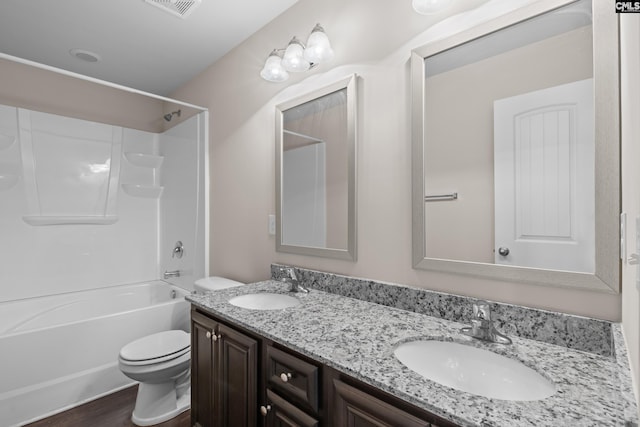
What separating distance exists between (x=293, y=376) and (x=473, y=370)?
1.80ft

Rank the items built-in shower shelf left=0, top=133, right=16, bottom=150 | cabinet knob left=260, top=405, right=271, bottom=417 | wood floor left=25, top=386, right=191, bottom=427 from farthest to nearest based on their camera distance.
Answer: built-in shower shelf left=0, top=133, right=16, bottom=150, wood floor left=25, top=386, right=191, bottom=427, cabinet knob left=260, top=405, right=271, bottom=417

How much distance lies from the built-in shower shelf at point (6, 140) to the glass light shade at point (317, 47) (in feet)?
8.29

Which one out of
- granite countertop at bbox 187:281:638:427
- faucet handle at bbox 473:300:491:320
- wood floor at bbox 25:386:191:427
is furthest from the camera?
wood floor at bbox 25:386:191:427

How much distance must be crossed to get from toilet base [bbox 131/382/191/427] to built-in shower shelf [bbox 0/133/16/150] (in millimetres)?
2137

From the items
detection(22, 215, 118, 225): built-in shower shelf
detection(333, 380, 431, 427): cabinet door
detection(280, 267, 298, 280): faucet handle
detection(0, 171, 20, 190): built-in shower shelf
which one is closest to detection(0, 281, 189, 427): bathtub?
detection(22, 215, 118, 225): built-in shower shelf

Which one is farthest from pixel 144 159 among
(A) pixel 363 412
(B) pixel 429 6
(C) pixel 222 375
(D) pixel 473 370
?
(D) pixel 473 370

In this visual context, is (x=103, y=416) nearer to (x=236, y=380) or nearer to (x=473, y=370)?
(x=236, y=380)

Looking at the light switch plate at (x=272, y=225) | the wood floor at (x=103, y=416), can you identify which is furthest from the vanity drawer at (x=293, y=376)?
the wood floor at (x=103, y=416)

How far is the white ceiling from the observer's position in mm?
1862

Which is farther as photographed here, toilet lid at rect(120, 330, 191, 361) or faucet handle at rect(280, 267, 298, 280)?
toilet lid at rect(120, 330, 191, 361)

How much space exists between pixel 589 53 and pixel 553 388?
929mm

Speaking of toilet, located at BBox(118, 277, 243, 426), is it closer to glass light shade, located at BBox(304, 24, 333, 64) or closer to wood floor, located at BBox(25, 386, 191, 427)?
wood floor, located at BBox(25, 386, 191, 427)

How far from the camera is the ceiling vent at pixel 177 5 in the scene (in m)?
1.79

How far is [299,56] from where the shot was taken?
162cm
